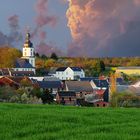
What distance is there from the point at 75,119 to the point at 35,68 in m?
105

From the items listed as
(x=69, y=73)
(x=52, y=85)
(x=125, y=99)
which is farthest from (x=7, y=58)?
(x=125, y=99)

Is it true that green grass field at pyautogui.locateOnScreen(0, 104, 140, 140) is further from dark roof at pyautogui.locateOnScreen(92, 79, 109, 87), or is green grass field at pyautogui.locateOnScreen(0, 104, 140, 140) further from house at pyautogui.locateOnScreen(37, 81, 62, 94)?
dark roof at pyautogui.locateOnScreen(92, 79, 109, 87)

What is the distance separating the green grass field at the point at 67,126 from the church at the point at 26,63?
88100mm

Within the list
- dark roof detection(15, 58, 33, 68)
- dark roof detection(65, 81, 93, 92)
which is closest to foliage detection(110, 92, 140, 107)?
dark roof detection(65, 81, 93, 92)

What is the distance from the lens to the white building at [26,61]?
109 meters

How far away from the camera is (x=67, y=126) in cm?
967

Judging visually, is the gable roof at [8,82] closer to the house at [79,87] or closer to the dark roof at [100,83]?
the house at [79,87]

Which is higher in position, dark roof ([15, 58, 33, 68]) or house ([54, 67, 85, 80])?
dark roof ([15, 58, 33, 68])

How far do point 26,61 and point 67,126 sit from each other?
10397 cm

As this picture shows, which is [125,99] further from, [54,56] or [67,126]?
[54,56]

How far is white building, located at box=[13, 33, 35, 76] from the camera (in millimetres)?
109062

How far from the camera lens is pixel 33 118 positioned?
10.5 metres

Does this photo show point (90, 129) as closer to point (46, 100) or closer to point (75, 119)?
point (75, 119)

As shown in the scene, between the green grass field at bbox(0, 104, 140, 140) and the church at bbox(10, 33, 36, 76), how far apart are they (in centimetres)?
8810
